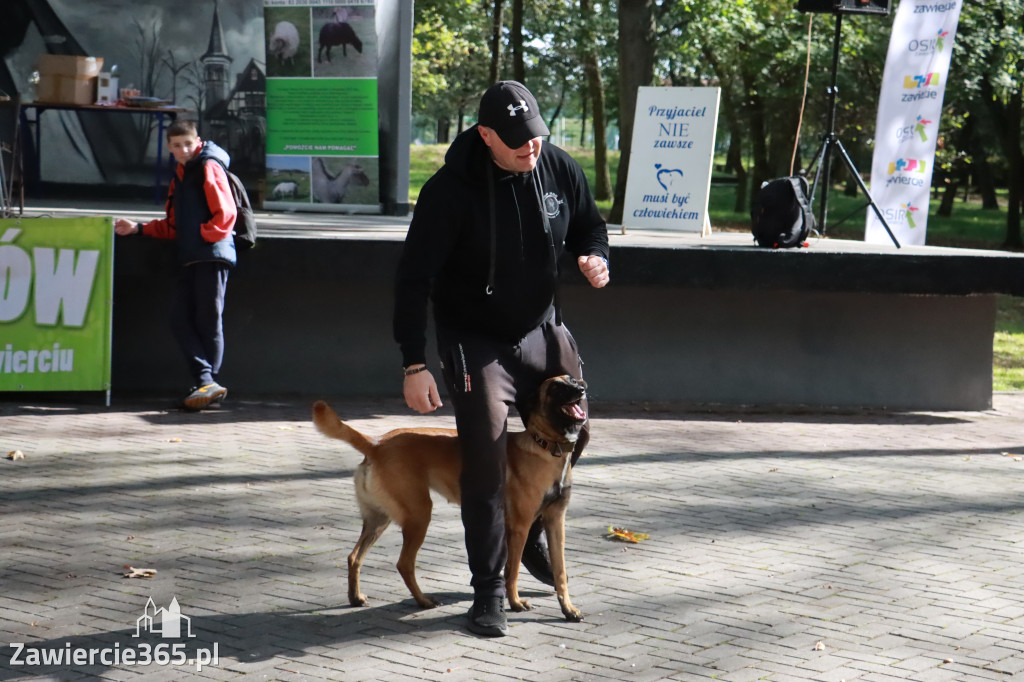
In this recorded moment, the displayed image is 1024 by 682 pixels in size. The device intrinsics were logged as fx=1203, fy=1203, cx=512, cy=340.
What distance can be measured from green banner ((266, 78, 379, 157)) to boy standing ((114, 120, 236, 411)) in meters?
4.27

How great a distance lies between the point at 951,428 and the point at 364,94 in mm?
7016

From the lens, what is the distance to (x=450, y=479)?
4.72 metres

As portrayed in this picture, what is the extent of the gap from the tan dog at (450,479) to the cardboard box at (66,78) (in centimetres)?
951

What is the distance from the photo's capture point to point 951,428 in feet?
30.5

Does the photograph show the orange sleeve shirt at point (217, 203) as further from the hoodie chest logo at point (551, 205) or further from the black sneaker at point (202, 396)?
the hoodie chest logo at point (551, 205)

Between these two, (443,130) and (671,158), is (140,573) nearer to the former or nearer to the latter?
(671,158)

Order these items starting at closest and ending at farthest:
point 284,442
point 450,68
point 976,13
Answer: point 284,442, point 976,13, point 450,68

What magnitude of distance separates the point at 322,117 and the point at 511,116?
9.36m

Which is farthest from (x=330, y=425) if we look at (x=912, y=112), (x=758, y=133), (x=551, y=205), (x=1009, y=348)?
(x=758, y=133)

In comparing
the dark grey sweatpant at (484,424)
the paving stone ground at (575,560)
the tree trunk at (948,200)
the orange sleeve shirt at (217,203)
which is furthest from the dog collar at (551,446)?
the tree trunk at (948,200)

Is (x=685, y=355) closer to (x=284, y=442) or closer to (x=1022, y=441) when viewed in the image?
(x=1022, y=441)

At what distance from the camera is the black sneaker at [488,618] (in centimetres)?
452

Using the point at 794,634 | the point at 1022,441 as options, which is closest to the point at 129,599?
the point at 794,634

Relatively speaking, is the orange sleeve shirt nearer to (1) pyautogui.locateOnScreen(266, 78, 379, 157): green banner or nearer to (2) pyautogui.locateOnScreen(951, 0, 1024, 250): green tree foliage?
(1) pyautogui.locateOnScreen(266, 78, 379, 157): green banner
